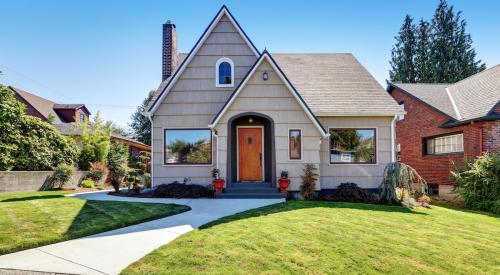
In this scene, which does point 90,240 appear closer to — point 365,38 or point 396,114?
point 396,114

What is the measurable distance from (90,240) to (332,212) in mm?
5833

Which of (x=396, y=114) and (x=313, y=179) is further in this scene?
(x=396, y=114)

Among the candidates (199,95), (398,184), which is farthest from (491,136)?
(199,95)

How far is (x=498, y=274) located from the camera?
493cm

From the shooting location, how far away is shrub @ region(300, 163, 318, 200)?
38.4ft

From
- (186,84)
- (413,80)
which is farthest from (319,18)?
(413,80)

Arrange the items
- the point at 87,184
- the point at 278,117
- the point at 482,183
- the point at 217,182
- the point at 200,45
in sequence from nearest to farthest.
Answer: the point at 217,182 < the point at 278,117 < the point at 482,183 < the point at 200,45 < the point at 87,184

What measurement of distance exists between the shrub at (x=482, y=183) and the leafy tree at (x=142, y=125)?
1646 inches

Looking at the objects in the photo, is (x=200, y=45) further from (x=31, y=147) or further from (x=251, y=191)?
(x=31, y=147)

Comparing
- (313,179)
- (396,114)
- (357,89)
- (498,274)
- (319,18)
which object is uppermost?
(319,18)

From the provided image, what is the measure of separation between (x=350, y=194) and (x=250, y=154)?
415 centimetres

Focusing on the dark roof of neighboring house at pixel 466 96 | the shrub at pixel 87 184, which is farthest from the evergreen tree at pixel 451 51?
the shrub at pixel 87 184

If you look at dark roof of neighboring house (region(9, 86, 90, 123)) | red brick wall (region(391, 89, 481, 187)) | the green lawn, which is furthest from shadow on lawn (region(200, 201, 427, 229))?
dark roof of neighboring house (region(9, 86, 90, 123))

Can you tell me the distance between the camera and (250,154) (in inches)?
516
